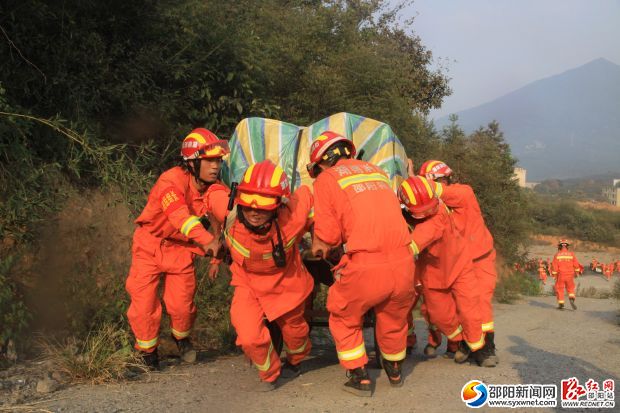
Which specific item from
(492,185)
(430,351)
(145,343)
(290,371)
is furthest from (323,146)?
(492,185)

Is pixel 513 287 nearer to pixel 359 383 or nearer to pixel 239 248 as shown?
pixel 359 383

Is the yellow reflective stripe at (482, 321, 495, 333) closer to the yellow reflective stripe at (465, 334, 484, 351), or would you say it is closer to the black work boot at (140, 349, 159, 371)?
the yellow reflective stripe at (465, 334, 484, 351)

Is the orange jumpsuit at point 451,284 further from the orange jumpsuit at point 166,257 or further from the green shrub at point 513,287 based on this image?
the green shrub at point 513,287

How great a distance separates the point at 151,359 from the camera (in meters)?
5.43

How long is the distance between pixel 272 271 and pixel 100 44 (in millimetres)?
4835

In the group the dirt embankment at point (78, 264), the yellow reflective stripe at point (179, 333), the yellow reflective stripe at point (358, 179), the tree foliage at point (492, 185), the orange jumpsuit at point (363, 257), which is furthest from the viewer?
the tree foliage at point (492, 185)

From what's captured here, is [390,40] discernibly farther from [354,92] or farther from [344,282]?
[344,282]

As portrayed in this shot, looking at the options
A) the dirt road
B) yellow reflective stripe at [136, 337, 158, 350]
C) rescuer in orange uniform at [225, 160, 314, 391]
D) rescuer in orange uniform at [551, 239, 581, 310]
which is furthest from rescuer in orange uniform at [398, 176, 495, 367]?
rescuer in orange uniform at [551, 239, 581, 310]

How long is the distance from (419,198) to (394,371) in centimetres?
153

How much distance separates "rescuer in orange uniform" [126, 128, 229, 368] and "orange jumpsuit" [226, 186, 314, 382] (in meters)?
0.58

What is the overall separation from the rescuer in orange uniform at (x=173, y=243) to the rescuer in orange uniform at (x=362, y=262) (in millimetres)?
992

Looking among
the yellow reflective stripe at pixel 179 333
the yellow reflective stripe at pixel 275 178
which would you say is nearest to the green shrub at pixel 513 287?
the yellow reflective stripe at pixel 179 333

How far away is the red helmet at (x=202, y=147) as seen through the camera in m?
5.55

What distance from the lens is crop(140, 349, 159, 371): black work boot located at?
212 inches
